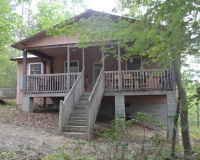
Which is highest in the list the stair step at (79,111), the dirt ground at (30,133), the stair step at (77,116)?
the stair step at (79,111)

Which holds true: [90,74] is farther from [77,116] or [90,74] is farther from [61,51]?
[77,116]

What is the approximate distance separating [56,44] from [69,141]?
232 inches

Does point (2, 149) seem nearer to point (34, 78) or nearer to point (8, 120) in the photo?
point (8, 120)

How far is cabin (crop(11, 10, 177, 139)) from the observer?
8.28 m

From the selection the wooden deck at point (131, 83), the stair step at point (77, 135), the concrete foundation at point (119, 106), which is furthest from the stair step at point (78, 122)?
the wooden deck at point (131, 83)

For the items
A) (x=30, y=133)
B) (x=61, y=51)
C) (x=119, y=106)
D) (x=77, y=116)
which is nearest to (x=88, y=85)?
(x=61, y=51)

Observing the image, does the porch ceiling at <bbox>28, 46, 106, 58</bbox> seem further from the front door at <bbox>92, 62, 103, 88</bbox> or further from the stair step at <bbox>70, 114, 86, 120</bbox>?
the stair step at <bbox>70, 114, 86, 120</bbox>

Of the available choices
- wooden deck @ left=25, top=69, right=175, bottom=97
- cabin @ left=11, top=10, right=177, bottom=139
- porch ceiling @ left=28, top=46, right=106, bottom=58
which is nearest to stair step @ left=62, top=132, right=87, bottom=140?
cabin @ left=11, top=10, right=177, bottom=139

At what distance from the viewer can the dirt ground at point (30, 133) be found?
5.45m

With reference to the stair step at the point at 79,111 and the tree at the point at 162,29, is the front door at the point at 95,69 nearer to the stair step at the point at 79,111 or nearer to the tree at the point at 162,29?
the stair step at the point at 79,111

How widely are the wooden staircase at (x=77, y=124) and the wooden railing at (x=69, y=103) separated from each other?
188 mm

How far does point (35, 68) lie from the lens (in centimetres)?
1421

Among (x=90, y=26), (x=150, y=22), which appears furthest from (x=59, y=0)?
(x=150, y=22)

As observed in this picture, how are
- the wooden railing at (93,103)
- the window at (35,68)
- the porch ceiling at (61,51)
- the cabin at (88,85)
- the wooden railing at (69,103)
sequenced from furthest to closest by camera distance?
the window at (35,68)
the porch ceiling at (61,51)
the cabin at (88,85)
the wooden railing at (69,103)
the wooden railing at (93,103)
